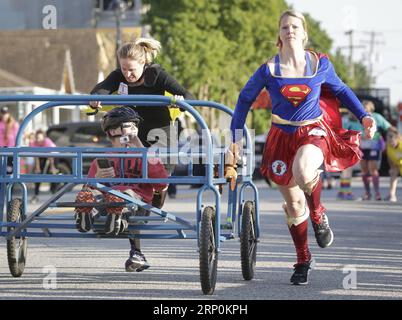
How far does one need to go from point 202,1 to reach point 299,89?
58.8 metres

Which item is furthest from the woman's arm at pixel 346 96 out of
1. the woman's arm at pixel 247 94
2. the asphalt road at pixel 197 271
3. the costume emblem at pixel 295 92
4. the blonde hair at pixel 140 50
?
the blonde hair at pixel 140 50

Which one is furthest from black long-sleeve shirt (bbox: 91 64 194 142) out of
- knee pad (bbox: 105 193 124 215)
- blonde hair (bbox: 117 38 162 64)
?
knee pad (bbox: 105 193 124 215)

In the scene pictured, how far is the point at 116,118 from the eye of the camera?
964cm

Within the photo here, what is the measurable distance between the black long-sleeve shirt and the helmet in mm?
236

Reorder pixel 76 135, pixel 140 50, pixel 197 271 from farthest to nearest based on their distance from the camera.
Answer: pixel 76 135, pixel 197 271, pixel 140 50

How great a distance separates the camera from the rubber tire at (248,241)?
9445 mm

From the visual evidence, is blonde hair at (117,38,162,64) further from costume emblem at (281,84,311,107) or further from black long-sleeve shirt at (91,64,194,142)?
costume emblem at (281,84,311,107)

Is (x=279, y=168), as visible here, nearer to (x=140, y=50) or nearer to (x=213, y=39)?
(x=140, y=50)

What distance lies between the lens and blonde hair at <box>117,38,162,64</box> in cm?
988

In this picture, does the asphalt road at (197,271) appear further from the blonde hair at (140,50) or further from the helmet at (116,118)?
the blonde hair at (140,50)

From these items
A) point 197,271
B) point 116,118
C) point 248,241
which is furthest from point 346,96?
point 197,271

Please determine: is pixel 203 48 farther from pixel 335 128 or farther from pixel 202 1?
pixel 335 128

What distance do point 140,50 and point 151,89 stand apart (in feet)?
1.00
